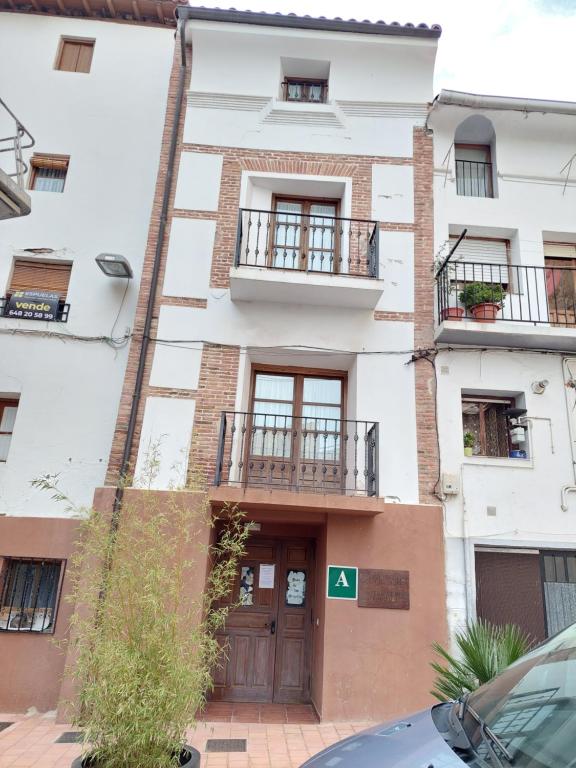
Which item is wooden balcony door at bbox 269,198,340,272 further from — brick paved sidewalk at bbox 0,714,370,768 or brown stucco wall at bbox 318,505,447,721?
brick paved sidewalk at bbox 0,714,370,768

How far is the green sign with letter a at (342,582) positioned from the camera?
615cm

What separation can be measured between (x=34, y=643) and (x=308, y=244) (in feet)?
22.2

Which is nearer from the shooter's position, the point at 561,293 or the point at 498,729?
the point at 498,729

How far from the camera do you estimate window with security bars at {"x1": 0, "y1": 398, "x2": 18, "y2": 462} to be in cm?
717

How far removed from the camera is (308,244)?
7.80 meters

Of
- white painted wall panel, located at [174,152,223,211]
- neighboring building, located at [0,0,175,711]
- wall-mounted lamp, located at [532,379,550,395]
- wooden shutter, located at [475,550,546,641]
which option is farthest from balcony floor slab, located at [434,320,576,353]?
neighboring building, located at [0,0,175,711]

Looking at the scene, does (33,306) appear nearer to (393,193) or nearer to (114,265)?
(114,265)

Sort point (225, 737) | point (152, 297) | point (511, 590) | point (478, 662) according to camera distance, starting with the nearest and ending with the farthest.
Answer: point (478, 662) < point (225, 737) < point (511, 590) < point (152, 297)

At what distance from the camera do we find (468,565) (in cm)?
627

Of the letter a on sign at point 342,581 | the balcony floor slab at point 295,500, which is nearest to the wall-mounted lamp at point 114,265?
the balcony floor slab at point 295,500

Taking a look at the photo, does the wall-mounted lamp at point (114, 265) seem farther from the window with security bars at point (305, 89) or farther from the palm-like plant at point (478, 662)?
the palm-like plant at point (478, 662)

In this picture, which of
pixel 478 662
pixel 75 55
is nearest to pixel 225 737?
pixel 478 662

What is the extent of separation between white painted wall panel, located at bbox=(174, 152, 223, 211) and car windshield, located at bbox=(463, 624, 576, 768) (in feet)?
23.3

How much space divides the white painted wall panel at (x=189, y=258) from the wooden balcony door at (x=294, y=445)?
1.89m
